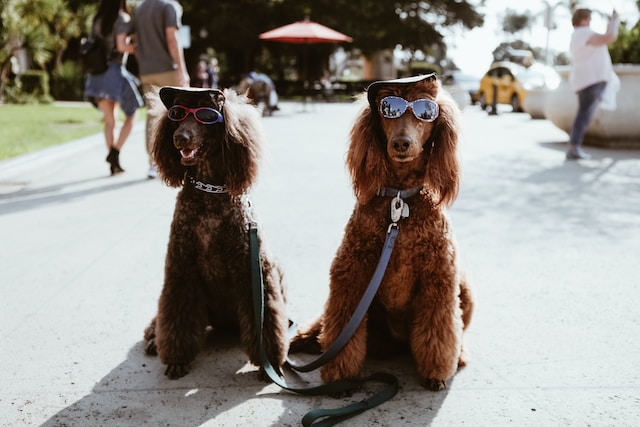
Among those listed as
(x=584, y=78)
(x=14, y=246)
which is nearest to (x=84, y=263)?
(x=14, y=246)

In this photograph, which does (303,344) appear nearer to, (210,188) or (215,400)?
(215,400)

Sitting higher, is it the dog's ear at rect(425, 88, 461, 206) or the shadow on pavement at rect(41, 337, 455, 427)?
the dog's ear at rect(425, 88, 461, 206)

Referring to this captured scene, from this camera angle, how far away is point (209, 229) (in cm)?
285

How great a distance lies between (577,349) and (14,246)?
4.35 m

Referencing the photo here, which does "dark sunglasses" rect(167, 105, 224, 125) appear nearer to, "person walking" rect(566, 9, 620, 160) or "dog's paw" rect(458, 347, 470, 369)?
"dog's paw" rect(458, 347, 470, 369)

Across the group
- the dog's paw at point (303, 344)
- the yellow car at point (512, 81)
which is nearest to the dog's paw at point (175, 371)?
the dog's paw at point (303, 344)

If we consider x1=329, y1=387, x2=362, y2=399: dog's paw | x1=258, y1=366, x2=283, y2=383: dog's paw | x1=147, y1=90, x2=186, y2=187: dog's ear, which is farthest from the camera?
x1=147, y1=90, x2=186, y2=187: dog's ear

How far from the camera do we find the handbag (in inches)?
293

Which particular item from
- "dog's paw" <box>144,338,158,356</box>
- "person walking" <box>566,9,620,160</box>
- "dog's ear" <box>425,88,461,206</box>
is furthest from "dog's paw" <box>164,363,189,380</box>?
"person walking" <box>566,9,620,160</box>

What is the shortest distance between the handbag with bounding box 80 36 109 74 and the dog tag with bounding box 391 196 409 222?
5889 millimetres

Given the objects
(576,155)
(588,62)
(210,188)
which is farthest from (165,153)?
(576,155)

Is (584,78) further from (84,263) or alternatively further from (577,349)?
(84,263)

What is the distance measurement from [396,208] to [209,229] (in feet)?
2.90

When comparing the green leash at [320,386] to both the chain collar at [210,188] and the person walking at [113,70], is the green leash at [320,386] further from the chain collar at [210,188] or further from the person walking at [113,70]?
the person walking at [113,70]
